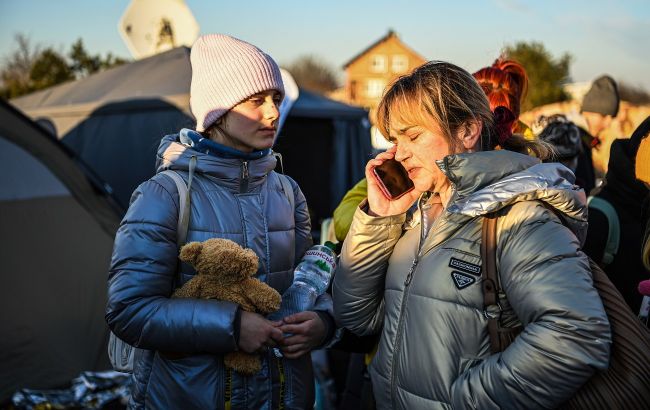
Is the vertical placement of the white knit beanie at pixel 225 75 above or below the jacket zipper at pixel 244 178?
above

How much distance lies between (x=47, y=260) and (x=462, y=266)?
12.0ft

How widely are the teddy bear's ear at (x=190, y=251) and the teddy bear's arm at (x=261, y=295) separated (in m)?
0.18

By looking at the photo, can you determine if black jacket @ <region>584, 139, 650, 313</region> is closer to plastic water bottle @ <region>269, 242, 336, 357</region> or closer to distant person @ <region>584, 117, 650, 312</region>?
distant person @ <region>584, 117, 650, 312</region>

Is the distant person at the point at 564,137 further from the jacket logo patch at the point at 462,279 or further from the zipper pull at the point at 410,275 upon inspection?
the jacket logo patch at the point at 462,279

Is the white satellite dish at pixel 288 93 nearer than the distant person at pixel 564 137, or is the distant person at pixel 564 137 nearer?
the distant person at pixel 564 137

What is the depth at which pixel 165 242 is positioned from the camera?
194 centimetres

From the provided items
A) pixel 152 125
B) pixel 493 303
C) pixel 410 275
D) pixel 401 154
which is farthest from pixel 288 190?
pixel 152 125

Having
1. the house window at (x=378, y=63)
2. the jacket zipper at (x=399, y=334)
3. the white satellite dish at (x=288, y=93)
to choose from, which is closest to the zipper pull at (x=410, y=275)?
the jacket zipper at (x=399, y=334)

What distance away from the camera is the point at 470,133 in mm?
1834

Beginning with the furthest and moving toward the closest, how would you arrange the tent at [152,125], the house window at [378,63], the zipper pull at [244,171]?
the house window at [378,63] → the tent at [152,125] → the zipper pull at [244,171]

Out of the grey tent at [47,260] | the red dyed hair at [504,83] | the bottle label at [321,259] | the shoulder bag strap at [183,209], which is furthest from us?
the grey tent at [47,260]

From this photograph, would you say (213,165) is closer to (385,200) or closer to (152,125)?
(385,200)

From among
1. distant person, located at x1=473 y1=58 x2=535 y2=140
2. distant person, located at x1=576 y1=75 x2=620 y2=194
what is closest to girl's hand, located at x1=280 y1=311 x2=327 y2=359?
distant person, located at x1=473 y1=58 x2=535 y2=140

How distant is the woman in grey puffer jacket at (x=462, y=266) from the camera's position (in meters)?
1.44
